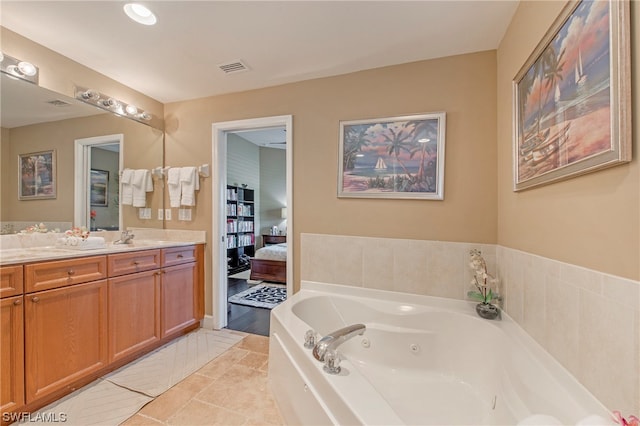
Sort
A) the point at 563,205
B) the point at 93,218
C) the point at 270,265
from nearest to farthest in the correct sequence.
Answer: the point at 563,205
the point at 93,218
the point at 270,265

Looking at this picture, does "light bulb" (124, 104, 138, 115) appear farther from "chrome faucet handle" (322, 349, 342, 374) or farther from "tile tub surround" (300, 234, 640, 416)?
"chrome faucet handle" (322, 349, 342, 374)

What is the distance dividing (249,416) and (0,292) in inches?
59.9

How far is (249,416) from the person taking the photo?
156cm

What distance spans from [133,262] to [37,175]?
36.9 inches

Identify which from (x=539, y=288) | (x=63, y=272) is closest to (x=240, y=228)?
(x=63, y=272)

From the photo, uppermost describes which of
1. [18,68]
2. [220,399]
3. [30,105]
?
[18,68]

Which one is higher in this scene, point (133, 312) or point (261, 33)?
point (261, 33)

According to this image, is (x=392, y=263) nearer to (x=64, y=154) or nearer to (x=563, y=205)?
(x=563, y=205)

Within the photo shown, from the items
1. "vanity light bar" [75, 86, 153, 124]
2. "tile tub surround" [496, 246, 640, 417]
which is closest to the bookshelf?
"vanity light bar" [75, 86, 153, 124]

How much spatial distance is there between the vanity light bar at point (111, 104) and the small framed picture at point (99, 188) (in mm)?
587

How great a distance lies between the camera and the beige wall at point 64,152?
1856 mm

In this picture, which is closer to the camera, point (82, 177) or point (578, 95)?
point (578, 95)

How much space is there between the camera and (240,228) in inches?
228

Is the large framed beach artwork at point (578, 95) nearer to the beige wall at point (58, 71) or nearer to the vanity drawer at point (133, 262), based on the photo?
the vanity drawer at point (133, 262)
